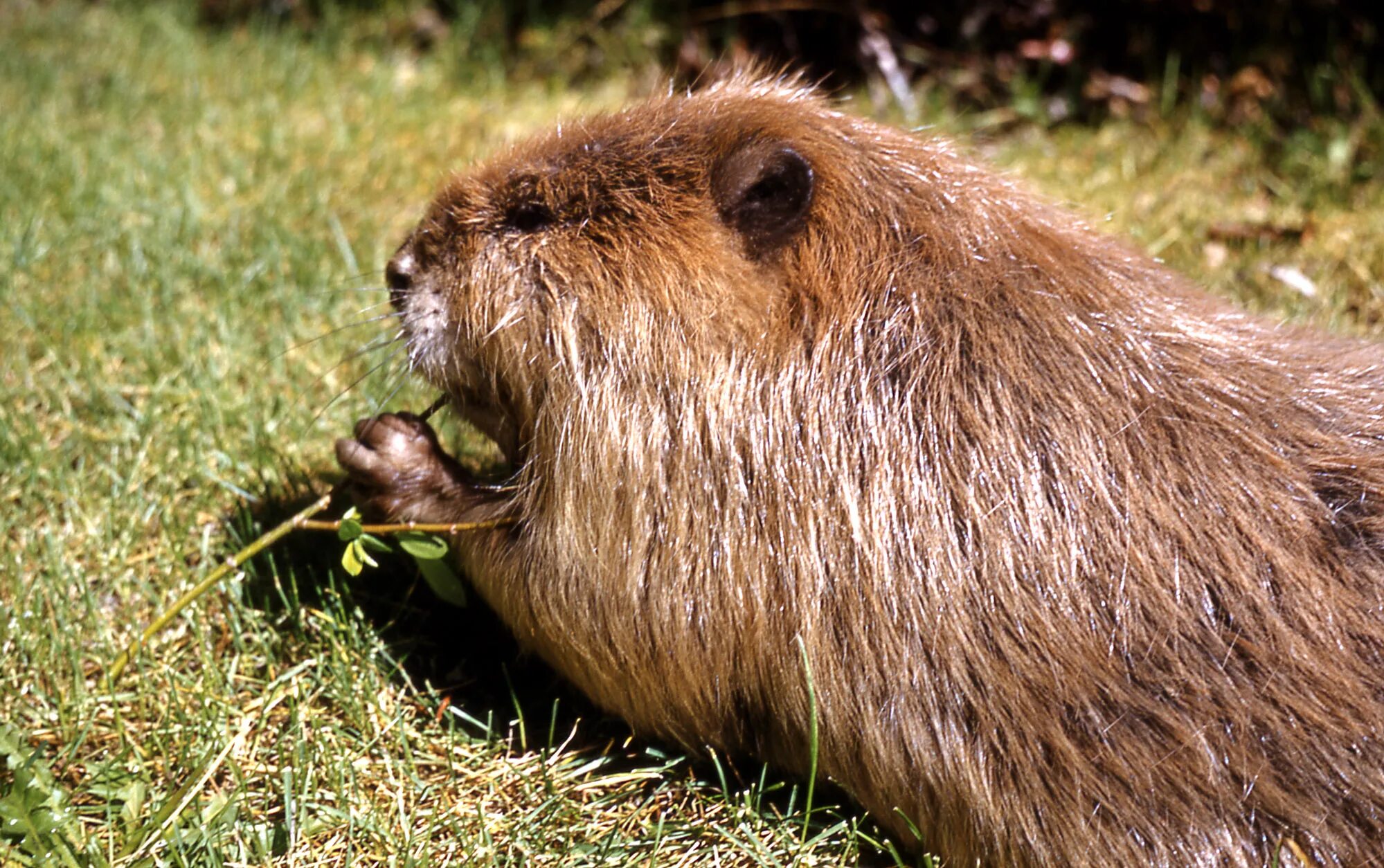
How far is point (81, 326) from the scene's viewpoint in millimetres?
3574

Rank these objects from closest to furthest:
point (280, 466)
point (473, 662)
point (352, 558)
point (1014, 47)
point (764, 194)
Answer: point (764, 194)
point (352, 558)
point (473, 662)
point (280, 466)
point (1014, 47)

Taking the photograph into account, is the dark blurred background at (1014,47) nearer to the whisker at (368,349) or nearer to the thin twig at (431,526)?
the whisker at (368,349)

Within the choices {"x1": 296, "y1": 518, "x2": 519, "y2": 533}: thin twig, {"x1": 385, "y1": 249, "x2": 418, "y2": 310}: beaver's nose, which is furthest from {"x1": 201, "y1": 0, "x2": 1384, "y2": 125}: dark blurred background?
{"x1": 296, "y1": 518, "x2": 519, "y2": 533}: thin twig

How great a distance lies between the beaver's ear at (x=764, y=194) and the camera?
220 centimetres

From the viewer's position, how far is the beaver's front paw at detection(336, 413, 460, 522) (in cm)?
256

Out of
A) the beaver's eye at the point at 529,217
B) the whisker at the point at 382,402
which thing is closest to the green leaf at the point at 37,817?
the whisker at the point at 382,402

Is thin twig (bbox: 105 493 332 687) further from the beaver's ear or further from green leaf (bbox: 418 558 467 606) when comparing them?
the beaver's ear

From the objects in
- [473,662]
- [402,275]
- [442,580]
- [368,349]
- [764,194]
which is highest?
[764,194]

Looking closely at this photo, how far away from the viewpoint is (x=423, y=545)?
98.1 inches

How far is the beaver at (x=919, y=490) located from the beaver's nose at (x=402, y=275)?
29mm

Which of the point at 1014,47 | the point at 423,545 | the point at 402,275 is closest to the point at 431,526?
the point at 423,545

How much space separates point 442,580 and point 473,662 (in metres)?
0.29

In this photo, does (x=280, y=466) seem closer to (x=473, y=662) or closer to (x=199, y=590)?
(x=199, y=590)

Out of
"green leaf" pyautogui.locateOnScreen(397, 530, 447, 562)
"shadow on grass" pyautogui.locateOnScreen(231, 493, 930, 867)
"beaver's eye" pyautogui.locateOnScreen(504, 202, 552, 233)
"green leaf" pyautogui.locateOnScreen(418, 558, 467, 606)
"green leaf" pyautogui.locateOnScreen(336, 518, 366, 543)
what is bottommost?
"shadow on grass" pyautogui.locateOnScreen(231, 493, 930, 867)
